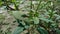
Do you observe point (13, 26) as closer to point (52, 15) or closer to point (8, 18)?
point (8, 18)

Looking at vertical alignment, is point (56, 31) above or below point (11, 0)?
below

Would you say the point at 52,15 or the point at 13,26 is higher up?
the point at 52,15

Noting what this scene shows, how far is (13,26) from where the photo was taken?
1896 millimetres

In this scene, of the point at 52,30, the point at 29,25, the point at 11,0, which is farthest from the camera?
Result: the point at 11,0

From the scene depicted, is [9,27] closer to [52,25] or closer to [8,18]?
[8,18]

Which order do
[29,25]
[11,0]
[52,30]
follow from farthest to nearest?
[11,0], [52,30], [29,25]

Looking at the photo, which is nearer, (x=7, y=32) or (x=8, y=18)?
(x=7, y=32)

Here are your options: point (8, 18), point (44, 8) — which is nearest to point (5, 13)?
point (8, 18)

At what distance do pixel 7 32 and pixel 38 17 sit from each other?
376mm

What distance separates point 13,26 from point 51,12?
441mm

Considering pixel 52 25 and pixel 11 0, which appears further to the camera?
pixel 11 0

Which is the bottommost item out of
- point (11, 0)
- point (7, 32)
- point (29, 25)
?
point (7, 32)

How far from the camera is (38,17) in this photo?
5.65 feet

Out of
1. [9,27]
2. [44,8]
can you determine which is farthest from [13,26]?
[44,8]
